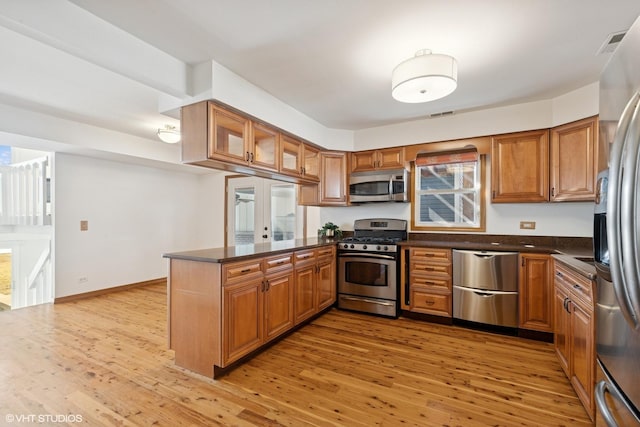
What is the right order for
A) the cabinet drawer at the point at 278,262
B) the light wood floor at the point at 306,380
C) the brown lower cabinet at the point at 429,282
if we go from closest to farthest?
the light wood floor at the point at 306,380, the cabinet drawer at the point at 278,262, the brown lower cabinet at the point at 429,282

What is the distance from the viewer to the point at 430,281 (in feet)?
11.1

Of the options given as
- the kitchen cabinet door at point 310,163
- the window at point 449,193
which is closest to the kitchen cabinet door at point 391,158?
the window at point 449,193

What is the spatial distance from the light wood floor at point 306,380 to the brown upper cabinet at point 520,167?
156 centimetres

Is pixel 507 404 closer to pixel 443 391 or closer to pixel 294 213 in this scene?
pixel 443 391

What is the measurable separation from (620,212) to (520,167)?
9.38ft

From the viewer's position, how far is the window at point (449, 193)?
3.71 metres

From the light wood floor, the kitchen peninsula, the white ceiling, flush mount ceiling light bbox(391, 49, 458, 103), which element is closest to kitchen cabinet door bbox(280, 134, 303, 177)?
the white ceiling

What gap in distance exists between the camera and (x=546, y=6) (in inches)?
69.7

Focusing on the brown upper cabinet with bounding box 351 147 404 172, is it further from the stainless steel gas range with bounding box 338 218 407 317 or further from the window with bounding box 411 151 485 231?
the stainless steel gas range with bounding box 338 218 407 317

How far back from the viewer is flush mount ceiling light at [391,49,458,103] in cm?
201

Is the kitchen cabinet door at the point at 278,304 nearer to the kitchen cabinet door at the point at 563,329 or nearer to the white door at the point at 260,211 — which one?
the white door at the point at 260,211

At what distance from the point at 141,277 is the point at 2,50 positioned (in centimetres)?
384

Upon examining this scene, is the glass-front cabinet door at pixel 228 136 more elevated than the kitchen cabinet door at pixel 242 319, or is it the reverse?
the glass-front cabinet door at pixel 228 136

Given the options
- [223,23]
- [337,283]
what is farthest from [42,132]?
[337,283]
